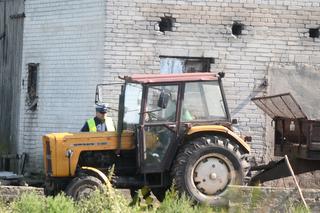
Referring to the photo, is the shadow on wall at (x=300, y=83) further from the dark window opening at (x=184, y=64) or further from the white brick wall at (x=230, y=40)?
the dark window opening at (x=184, y=64)

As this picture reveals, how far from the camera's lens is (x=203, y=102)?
387 inches

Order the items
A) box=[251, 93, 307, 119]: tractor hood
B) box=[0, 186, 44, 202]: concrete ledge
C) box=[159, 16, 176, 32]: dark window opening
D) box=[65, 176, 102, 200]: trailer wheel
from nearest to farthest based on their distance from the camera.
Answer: box=[65, 176, 102, 200]: trailer wheel → box=[0, 186, 44, 202]: concrete ledge → box=[251, 93, 307, 119]: tractor hood → box=[159, 16, 176, 32]: dark window opening

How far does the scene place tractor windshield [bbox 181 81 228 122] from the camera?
385 inches

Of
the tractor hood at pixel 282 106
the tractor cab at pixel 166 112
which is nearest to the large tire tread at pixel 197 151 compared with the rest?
the tractor cab at pixel 166 112


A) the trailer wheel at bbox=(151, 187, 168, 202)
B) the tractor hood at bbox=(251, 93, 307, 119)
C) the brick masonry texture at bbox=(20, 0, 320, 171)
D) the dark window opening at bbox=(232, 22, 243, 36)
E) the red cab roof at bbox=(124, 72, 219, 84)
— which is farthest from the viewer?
the dark window opening at bbox=(232, 22, 243, 36)

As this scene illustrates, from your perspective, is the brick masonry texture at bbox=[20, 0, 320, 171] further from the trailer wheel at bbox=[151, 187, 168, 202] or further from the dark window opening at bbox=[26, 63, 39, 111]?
the trailer wheel at bbox=[151, 187, 168, 202]

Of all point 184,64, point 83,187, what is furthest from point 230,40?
point 83,187

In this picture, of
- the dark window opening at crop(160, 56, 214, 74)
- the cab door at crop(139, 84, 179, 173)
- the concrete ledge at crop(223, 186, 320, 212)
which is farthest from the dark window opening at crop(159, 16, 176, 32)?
the concrete ledge at crop(223, 186, 320, 212)

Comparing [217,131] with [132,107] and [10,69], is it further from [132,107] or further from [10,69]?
[10,69]

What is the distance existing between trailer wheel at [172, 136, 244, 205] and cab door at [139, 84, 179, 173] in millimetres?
221

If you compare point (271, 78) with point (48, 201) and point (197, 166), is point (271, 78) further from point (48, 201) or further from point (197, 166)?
point (48, 201)

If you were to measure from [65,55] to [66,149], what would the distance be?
388 centimetres

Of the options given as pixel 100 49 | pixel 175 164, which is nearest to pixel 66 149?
pixel 175 164

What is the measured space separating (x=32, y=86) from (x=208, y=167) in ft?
18.5
